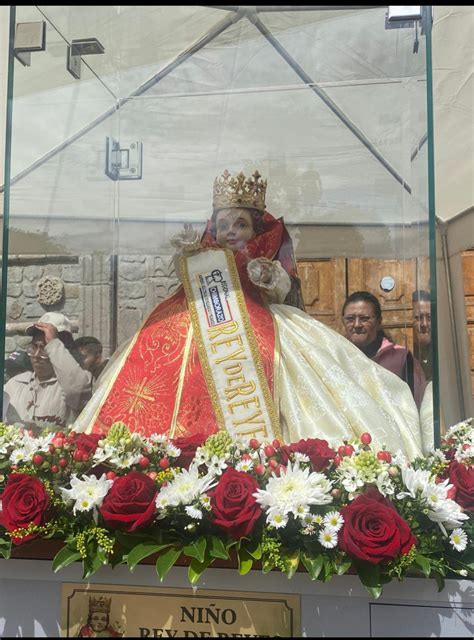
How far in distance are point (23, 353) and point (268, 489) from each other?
968 mm

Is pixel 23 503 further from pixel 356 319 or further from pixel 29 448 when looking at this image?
pixel 356 319

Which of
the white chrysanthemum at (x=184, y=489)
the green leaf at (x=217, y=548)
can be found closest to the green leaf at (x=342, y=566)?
the green leaf at (x=217, y=548)

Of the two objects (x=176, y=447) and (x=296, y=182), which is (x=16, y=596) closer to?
(x=176, y=447)

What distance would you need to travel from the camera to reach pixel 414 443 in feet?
6.91

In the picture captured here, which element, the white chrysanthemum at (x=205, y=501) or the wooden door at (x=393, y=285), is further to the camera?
the wooden door at (x=393, y=285)

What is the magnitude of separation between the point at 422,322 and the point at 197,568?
0.92 m

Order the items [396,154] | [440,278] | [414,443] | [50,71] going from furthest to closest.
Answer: [440,278], [50,71], [396,154], [414,443]

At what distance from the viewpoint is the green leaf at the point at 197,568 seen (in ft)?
5.58

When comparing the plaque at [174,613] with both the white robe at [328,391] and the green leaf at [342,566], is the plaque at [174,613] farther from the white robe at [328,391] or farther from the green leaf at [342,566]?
the white robe at [328,391]

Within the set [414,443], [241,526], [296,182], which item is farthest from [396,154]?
[241,526]

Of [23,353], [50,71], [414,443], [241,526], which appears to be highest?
[50,71]

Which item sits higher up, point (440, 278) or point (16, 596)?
point (440, 278)

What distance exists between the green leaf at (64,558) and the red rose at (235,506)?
33 centimetres

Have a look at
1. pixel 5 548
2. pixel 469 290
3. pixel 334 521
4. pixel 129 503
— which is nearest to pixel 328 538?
pixel 334 521
